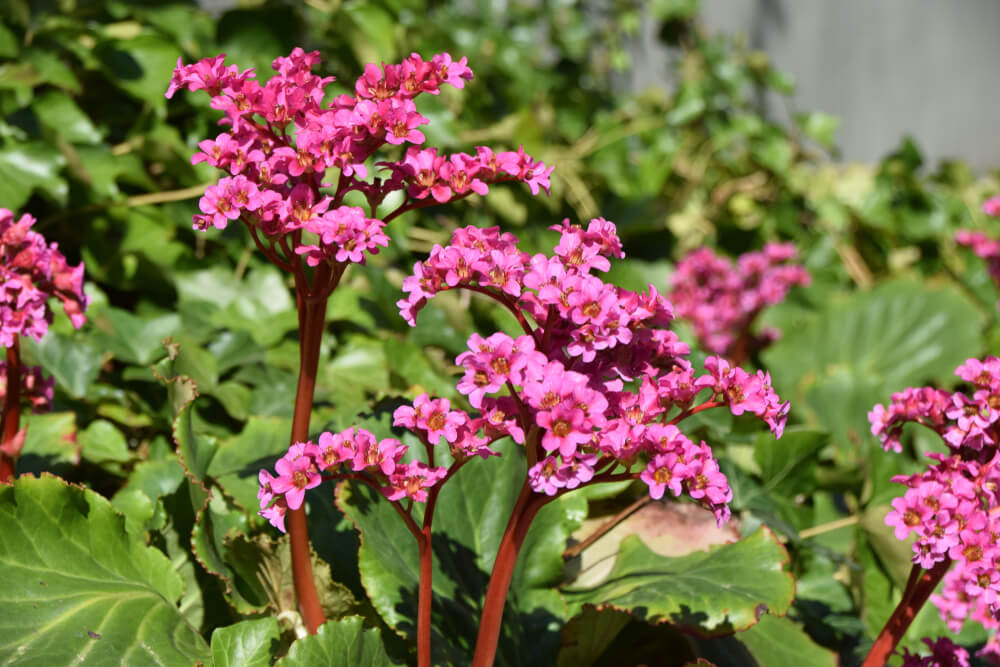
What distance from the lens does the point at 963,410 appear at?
941 mm

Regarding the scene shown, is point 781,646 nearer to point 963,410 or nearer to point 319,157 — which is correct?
point 963,410

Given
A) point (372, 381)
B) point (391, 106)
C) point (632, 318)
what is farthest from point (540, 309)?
point (372, 381)

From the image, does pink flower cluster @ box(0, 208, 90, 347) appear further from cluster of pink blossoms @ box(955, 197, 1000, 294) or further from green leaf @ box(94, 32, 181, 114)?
cluster of pink blossoms @ box(955, 197, 1000, 294)

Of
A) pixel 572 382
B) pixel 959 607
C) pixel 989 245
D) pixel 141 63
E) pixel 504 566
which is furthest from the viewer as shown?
pixel 989 245

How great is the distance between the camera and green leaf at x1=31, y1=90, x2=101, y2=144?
1869 mm

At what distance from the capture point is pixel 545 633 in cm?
122

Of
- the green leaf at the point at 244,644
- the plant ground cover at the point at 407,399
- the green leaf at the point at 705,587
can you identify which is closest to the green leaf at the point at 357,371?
the plant ground cover at the point at 407,399

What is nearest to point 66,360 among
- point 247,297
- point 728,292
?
point 247,297

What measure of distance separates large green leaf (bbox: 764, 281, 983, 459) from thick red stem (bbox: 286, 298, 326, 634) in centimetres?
165

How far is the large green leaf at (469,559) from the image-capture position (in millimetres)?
1068

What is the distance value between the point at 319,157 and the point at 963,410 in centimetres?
69

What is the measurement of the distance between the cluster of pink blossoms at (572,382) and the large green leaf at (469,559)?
24 cm

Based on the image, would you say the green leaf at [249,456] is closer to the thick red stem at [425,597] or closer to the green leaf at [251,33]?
the thick red stem at [425,597]

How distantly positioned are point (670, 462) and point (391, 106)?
0.41 metres
